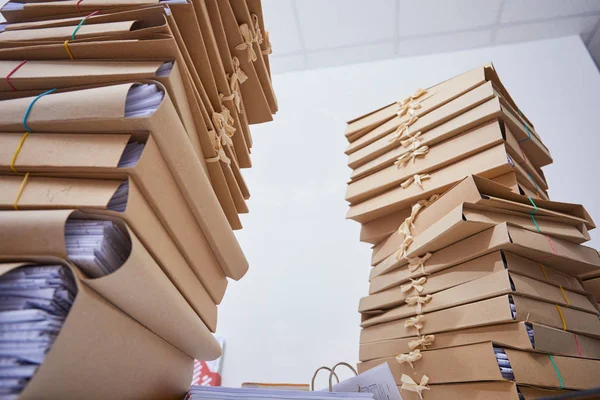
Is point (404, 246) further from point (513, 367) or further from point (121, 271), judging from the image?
point (121, 271)

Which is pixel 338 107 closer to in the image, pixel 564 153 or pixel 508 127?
pixel 564 153

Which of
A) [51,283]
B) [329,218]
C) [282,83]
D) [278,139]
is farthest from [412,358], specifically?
[282,83]

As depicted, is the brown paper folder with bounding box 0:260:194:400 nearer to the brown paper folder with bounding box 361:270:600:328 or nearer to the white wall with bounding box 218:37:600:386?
the brown paper folder with bounding box 361:270:600:328

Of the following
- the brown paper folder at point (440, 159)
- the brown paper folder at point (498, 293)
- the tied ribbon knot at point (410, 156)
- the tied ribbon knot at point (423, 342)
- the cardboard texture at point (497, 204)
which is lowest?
the tied ribbon knot at point (423, 342)

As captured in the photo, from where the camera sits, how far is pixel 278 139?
2355 millimetres

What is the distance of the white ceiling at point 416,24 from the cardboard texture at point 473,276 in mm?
1735

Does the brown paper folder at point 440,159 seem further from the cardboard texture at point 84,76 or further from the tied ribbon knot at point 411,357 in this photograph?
the cardboard texture at point 84,76

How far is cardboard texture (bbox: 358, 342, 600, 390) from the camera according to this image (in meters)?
0.73

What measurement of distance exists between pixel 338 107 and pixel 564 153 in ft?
3.88

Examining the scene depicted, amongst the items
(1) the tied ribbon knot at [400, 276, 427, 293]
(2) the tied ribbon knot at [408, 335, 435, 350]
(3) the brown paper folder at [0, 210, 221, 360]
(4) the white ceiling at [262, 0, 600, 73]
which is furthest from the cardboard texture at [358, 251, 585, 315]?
(4) the white ceiling at [262, 0, 600, 73]

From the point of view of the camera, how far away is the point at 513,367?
2.37 feet

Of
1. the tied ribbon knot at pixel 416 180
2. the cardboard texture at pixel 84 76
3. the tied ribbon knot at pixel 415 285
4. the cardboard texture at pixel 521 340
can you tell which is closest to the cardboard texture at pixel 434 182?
the tied ribbon knot at pixel 416 180

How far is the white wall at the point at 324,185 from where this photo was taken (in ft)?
5.50

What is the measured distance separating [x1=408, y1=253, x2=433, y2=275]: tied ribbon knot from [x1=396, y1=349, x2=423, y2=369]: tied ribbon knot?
0.61ft
